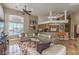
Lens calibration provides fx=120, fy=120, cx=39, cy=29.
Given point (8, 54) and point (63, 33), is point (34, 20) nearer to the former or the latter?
point (63, 33)

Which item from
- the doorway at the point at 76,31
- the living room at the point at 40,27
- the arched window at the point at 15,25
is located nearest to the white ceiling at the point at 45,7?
the living room at the point at 40,27

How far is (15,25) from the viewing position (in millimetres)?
1903

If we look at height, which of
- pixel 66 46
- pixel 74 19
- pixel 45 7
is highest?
pixel 45 7

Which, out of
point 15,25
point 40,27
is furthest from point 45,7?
point 15,25

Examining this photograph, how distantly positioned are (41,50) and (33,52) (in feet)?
0.44

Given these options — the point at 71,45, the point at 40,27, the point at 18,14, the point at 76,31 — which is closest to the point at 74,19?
the point at 76,31

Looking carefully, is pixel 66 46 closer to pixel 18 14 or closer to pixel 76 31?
pixel 76 31

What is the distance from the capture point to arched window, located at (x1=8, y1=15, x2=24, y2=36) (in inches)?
74.4

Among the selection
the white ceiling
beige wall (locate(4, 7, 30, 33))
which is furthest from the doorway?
beige wall (locate(4, 7, 30, 33))

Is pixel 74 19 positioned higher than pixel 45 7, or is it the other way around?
pixel 45 7

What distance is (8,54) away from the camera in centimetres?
188

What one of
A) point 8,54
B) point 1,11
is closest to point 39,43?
point 8,54

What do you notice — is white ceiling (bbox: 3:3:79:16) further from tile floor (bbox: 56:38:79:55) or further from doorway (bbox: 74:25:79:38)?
tile floor (bbox: 56:38:79:55)

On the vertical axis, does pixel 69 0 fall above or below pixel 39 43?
above
